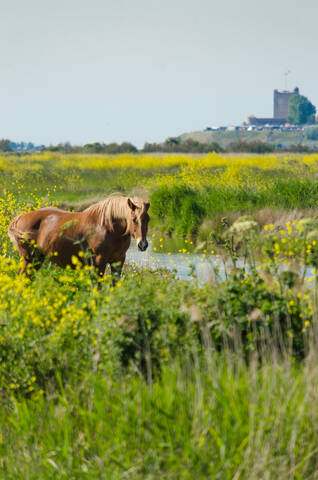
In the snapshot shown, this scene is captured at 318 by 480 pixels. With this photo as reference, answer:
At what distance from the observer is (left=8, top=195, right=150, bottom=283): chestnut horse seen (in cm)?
677

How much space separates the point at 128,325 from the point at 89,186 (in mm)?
22065

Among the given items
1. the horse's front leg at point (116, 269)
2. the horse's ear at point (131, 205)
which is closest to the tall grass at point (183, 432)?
the horse's front leg at point (116, 269)

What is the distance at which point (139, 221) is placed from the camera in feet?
22.0

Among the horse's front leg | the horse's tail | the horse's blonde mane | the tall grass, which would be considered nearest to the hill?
the horse's tail

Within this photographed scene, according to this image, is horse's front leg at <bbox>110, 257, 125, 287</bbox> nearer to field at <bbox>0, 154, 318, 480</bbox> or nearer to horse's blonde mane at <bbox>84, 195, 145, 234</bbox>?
field at <bbox>0, 154, 318, 480</bbox>

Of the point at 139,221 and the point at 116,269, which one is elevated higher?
the point at 139,221

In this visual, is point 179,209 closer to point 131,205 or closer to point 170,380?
point 131,205

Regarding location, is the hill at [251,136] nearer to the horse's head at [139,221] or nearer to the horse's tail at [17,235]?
the horse's tail at [17,235]

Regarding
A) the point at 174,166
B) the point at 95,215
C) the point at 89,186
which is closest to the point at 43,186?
the point at 89,186

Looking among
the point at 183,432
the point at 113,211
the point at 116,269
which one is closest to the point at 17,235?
the point at 113,211

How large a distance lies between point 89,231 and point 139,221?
49cm

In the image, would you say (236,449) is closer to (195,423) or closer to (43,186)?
(195,423)

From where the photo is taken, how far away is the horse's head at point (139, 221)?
6.69m

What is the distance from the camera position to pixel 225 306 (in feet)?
16.6
